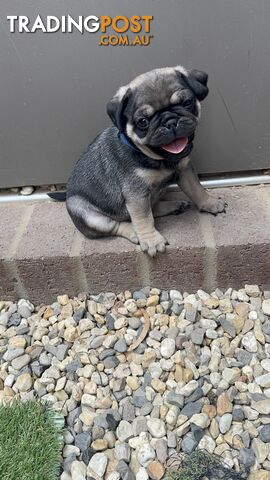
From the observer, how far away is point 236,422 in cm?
176

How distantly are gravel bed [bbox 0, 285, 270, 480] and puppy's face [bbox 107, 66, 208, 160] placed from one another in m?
0.87

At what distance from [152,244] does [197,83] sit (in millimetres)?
794

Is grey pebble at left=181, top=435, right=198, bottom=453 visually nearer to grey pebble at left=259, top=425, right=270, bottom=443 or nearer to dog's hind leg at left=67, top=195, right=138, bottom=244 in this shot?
grey pebble at left=259, top=425, right=270, bottom=443

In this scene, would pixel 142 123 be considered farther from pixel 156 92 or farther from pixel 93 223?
pixel 93 223

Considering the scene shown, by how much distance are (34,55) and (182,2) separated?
31.3 inches

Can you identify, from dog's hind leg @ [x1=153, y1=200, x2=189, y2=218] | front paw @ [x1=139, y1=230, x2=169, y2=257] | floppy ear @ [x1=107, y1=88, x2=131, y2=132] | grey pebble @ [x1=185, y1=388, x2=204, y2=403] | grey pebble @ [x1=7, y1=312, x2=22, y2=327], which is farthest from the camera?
dog's hind leg @ [x1=153, y1=200, x2=189, y2=218]

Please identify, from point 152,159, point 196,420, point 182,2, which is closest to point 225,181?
point 152,159

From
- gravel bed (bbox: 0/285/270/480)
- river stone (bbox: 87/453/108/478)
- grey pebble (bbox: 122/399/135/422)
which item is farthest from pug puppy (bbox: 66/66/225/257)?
river stone (bbox: 87/453/108/478)

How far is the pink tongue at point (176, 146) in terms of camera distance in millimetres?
1791

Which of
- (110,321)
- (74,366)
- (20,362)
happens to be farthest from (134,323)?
(20,362)

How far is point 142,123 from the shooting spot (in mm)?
1722

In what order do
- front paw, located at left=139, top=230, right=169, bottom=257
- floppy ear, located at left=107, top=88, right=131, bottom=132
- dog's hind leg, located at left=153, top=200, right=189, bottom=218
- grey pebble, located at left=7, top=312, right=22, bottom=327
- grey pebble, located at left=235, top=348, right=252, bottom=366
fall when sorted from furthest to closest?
dog's hind leg, located at left=153, top=200, right=189, bottom=218 → grey pebble, located at left=7, top=312, right=22, bottom=327 → front paw, located at left=139, top=230, right=169, bottom=257 → grey pebble, located at left=235, top=348, right=252, bottom=366 → floppy ear, located at left=107, top=88, right=131, bottom=132

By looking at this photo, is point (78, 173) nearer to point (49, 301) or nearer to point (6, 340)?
point (49, 301)

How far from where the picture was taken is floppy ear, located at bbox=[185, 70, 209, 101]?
175 cm
